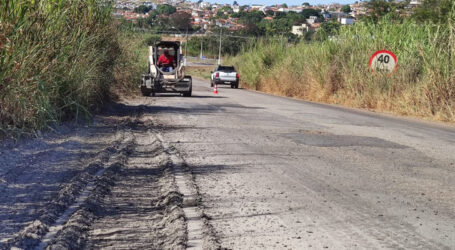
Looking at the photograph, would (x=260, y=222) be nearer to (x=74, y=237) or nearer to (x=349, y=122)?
(x=74, y=237)

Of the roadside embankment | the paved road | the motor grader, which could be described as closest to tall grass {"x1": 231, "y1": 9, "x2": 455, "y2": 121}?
the paved road

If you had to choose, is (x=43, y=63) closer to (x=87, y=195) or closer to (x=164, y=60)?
(x=87, y=195)

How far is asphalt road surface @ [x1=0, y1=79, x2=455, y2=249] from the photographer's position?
219 inches

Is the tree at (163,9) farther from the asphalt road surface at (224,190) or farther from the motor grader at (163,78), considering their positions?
the asphalt road surface at (224,190)

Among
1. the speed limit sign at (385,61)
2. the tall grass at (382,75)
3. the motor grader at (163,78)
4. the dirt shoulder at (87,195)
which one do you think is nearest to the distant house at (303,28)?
the tall grass at (382,75)

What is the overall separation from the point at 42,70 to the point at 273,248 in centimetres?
670

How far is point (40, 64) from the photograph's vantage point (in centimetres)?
1073

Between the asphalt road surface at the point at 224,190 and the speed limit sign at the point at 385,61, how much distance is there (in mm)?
11555

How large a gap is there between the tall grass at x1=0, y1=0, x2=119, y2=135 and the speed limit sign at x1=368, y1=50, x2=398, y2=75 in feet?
43.1

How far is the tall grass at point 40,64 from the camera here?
945cm

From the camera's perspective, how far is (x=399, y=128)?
15734mm

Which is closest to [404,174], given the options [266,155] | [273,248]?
[266,155]

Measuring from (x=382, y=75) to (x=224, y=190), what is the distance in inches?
726

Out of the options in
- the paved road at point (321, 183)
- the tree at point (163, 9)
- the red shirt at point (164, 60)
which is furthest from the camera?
the tree at point (163, 9)
